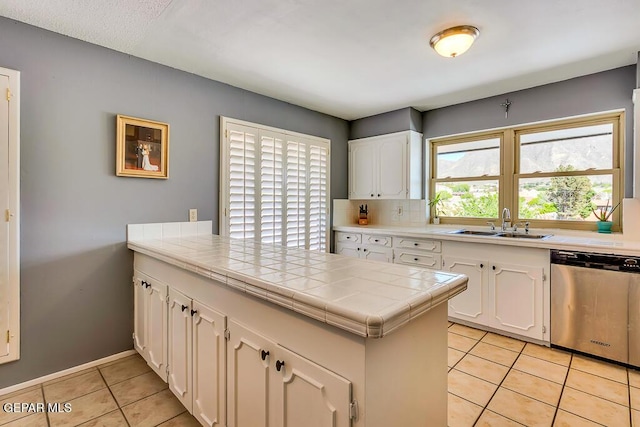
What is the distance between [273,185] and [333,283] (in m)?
2.28

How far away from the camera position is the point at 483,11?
183 centimetres

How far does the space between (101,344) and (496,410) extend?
273 centimetres

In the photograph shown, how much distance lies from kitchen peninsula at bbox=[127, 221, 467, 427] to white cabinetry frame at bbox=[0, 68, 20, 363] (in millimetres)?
1051

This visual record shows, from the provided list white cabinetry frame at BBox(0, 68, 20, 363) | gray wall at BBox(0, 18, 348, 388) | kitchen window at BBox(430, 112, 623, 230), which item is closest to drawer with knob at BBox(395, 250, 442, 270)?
kitchen window at BBox(430, 112, 623, 230)

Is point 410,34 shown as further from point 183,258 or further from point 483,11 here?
point 183,258

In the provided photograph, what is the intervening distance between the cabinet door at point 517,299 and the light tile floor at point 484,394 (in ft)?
0.78

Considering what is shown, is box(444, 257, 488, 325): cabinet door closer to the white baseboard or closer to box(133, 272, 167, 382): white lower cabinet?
box(133, 272, 167, 382): white lower cabinet

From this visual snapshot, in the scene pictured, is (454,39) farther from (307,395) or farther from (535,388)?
(535,388)

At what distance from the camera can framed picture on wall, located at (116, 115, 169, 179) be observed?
231cm

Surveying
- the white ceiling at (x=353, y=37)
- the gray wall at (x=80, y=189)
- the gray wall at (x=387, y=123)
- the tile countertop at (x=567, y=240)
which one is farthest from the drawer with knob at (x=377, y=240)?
the gray wall at (x=80, y=189)

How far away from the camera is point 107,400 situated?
190 centimetres

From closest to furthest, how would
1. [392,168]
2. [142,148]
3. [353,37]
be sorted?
1. [353,37]
2. [142,148]
3. [392,168]

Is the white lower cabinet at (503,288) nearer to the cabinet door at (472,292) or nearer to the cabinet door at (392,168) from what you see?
the cabinet door at (472,292)

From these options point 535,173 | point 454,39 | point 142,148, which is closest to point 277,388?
point 142,148
